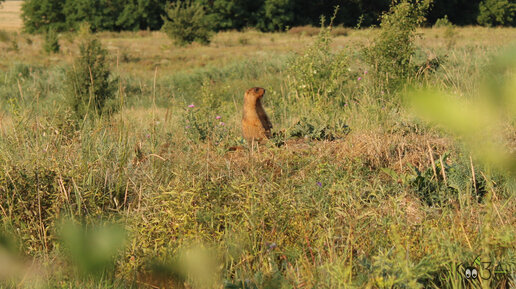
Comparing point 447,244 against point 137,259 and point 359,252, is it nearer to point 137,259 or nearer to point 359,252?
point 359,252

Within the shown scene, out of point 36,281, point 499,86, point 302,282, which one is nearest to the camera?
point 499,86

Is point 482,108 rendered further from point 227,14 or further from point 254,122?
point 227,14

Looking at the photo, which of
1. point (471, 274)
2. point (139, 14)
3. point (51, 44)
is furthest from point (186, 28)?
point (471, 274)

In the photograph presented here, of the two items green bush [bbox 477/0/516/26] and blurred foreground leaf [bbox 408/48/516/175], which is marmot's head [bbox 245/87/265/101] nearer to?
blurred foreground leaf [bbox 408/48/516/175]

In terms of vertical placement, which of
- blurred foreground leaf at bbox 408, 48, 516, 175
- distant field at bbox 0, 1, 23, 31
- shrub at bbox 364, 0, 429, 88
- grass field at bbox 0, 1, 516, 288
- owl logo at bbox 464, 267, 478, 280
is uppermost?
blurred foreground leaf at bbox 408, 48, 516, 175

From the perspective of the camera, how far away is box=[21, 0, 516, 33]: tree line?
3891 cm

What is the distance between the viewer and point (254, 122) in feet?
13.2

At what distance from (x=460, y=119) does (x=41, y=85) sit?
1466cm

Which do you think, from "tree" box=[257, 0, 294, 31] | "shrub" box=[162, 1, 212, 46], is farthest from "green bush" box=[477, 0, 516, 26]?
"shrub" box=[162, 1, 212, 46]

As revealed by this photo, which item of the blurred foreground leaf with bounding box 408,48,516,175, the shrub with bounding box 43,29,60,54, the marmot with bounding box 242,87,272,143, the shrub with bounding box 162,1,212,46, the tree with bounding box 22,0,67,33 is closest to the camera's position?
the blurred foreground leaf with bounding box 408,48,516,175

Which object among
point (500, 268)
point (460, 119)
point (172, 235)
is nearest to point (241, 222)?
point (172, 235)

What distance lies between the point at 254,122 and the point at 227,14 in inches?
1472

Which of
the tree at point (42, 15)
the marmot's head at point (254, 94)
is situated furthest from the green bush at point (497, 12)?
the marmot's head at point (254, 94)

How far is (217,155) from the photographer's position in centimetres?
352
